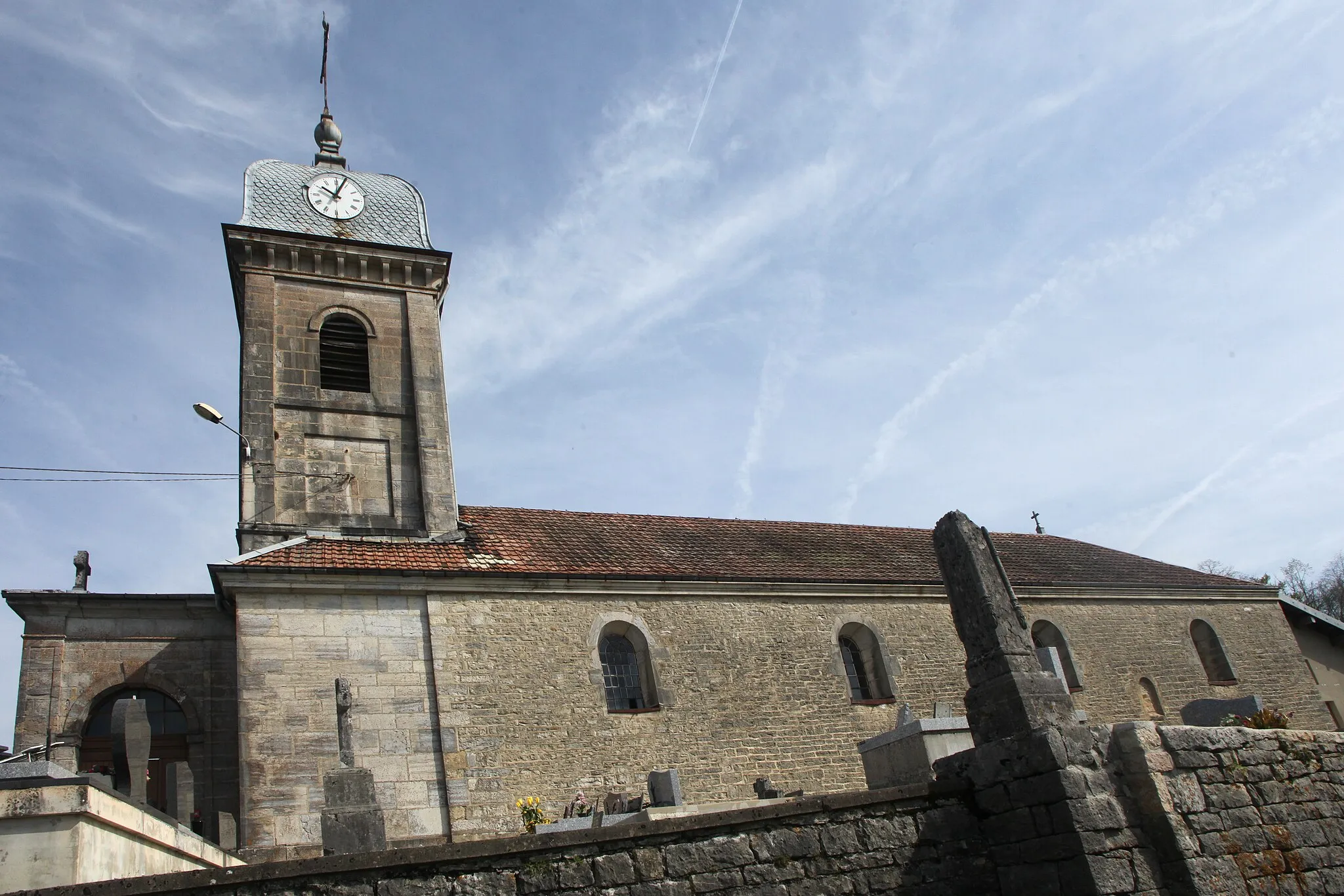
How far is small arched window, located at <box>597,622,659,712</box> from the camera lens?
14.5 meters

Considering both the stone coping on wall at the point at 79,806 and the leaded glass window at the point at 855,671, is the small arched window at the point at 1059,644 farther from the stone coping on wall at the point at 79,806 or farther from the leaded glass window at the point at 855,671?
the stone coping on wall at the point at 79,806

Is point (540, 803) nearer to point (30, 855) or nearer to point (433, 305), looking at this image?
point (30, 855)

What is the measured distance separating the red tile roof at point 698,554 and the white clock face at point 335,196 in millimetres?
6468

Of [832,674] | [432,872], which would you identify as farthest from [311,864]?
[832,674]

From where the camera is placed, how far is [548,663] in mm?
13930

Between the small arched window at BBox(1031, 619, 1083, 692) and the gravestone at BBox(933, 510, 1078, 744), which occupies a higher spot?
the small arched window at BBox(1031, 619, 1083, 692)

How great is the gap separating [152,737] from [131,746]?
142 inches

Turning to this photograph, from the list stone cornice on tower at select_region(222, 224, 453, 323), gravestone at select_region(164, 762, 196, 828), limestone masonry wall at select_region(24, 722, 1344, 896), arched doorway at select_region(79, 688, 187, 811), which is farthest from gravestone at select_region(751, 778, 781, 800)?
stone cornice on tower at select_region(222, 224, 453, 323)

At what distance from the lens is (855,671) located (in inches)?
659

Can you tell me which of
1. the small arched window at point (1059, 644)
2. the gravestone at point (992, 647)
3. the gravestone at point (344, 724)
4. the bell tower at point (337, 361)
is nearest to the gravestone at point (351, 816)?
the gravestone at point (344, 724)

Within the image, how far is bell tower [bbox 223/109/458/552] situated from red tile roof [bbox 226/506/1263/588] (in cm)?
91

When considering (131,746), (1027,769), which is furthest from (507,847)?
(131,746)

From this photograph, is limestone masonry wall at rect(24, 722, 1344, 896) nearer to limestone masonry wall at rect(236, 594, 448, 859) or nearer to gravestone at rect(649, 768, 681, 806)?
gravestone at rect(649, 768, 681, 806)

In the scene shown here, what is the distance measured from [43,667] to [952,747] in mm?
11674
